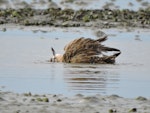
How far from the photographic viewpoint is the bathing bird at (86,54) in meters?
15.1

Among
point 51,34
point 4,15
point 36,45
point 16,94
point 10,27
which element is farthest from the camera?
point 4,15

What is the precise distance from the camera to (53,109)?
9.68 meters

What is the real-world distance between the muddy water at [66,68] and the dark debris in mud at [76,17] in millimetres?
1808

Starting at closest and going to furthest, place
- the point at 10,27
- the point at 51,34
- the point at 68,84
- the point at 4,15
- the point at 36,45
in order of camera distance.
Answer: the point at 68,84
the point at 36,45
the point at 51,34
the point at 10,27
the point at 4,15

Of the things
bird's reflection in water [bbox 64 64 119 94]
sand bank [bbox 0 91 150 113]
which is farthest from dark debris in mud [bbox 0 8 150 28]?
sand bank [bbox 0 91 150 113]

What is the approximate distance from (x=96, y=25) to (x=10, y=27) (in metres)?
2.62

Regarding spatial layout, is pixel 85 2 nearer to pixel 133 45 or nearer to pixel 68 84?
pixel 133 45

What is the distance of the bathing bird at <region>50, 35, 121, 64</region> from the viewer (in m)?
15.1

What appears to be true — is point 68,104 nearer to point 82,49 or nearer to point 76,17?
point 82,49

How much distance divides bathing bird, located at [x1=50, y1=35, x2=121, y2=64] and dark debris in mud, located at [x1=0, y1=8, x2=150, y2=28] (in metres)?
6.99

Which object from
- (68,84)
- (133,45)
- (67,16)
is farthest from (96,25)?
(68,84)

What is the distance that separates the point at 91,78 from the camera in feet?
41.8

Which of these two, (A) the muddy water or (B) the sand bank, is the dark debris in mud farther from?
(B) the sand bank

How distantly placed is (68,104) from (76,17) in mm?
13963
